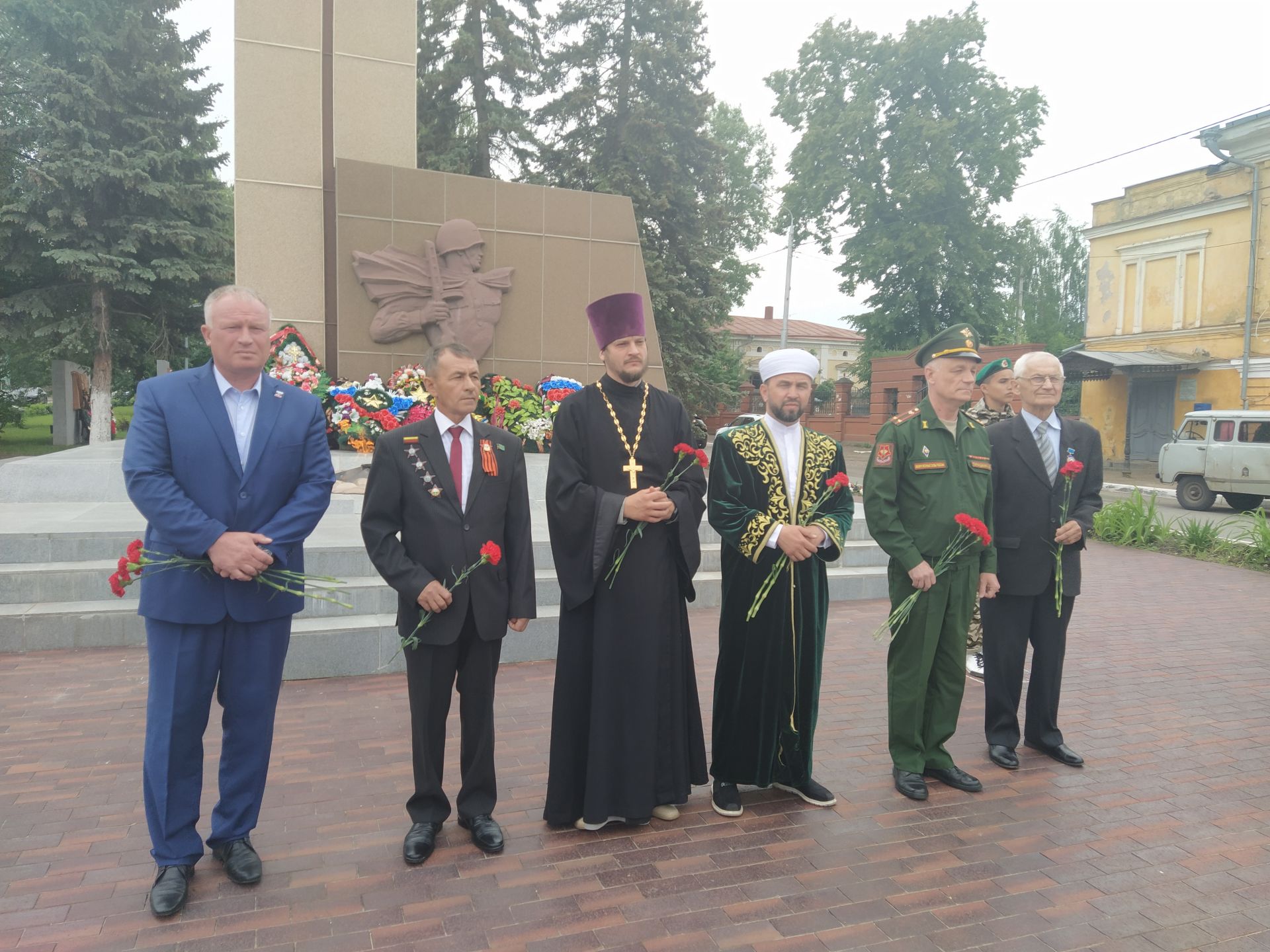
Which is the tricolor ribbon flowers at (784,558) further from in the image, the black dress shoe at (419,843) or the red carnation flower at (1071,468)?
the black dress shoe at (419,843)

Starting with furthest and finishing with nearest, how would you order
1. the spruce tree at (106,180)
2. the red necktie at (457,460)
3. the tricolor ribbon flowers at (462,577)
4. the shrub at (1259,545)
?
the spruce tree at (106,180)
the shrub at (1259,545)
the red necktie at (457,460)
the tricolor ribbon flowers at (462,577)

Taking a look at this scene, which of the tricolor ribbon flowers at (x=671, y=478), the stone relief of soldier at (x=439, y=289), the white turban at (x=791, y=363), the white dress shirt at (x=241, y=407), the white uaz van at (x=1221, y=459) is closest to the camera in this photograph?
the white dress shirt at (x=241, y=407)

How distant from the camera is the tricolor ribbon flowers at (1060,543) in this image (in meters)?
4.50

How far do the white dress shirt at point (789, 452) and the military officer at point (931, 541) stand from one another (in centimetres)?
40

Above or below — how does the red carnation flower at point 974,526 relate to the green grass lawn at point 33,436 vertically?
above

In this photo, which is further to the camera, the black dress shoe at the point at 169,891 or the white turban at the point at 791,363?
the white turban at the point at 791,363

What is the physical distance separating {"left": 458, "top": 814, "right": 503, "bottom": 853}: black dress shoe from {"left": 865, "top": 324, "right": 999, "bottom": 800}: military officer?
182 cm

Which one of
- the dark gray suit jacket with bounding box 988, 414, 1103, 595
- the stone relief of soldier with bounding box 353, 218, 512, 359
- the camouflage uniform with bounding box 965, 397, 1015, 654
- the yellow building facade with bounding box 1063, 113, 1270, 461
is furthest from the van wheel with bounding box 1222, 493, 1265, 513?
the dark gray suit jacket with bounding box 988, 414, 1103, 595

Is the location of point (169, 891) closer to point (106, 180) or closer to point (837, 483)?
point (837, 483)

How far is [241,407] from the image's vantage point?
329cm

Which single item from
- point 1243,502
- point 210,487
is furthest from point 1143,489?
point 210,487

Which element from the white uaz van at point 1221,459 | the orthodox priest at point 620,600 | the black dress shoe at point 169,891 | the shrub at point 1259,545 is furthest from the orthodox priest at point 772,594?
the white uaz van at point 1221,459

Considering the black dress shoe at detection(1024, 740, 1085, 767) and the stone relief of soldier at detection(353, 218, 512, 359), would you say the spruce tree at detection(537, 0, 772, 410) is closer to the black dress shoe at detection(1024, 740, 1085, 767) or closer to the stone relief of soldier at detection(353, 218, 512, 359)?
the stone relief of soldier at detection(353, 218, 512, 359)

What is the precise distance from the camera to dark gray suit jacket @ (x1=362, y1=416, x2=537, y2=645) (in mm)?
3398
